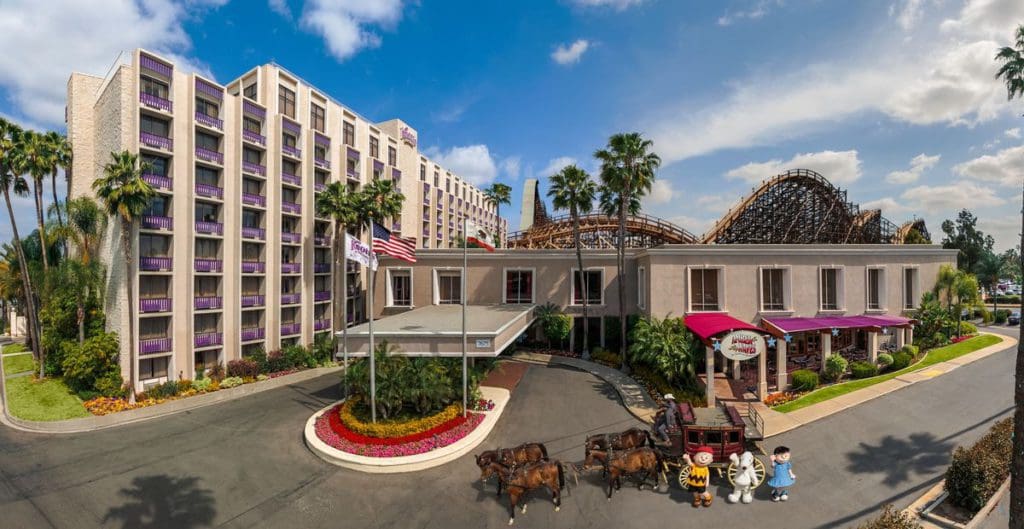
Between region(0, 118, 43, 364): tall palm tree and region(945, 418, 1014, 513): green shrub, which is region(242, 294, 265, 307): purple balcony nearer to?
region(0, 118, 43, 364): tall palm tree

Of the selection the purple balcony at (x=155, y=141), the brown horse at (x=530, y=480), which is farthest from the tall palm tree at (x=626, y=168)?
the purple balcony at (x=155, y=141)

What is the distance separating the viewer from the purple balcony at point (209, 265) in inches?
1105

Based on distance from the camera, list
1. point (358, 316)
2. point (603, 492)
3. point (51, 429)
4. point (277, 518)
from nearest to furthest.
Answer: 1. point (277, 518)
2. point (603, 492)
3. point (51, 429)
4. point (358, 316)

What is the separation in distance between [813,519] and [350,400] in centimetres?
1961

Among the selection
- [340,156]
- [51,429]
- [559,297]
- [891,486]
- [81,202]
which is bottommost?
[51,429]

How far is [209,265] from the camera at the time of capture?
28.6 metres

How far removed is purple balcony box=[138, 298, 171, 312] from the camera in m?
25.5

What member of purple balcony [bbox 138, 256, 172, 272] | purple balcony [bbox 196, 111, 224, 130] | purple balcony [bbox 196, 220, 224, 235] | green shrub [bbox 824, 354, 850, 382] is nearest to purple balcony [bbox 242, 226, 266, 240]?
purple balcony [bbox 196, 220, 224, 235]

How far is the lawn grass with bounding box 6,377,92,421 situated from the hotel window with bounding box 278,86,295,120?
85.2 feet

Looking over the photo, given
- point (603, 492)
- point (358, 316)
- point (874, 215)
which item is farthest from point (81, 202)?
point (874, 215)

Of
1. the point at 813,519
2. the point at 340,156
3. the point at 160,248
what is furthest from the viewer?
the point at 340,156

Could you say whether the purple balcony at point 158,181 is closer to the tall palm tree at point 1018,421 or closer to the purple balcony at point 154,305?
the purple balcony at point 154,305

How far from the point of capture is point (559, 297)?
1373 inches

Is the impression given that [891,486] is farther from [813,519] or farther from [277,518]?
[277,518]
